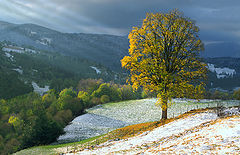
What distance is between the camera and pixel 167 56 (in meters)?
26.4

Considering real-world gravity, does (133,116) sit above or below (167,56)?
below

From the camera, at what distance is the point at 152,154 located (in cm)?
1371

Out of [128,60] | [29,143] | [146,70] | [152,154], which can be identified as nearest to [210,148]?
[152,154]

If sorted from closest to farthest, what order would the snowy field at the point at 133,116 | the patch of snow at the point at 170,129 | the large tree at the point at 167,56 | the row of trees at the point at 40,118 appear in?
the patch of snow at the point at 170,129 → the large tree at the point at 167,56 → the row of trees at the point at 40,118 → the snowy field at the point at 133,116

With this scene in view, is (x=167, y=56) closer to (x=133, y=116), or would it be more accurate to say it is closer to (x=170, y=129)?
(x=170, y=129)

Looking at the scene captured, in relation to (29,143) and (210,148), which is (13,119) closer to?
(29,143)

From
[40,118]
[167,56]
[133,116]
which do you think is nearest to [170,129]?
[167,56]

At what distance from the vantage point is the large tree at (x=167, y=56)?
2516 cm

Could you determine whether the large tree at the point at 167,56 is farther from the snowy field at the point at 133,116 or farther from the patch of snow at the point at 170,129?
the snowy field at the point at 133,116

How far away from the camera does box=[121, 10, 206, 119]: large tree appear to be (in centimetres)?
2516

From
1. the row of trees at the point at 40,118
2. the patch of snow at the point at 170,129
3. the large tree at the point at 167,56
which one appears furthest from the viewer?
the row of trees at the point at 40,118

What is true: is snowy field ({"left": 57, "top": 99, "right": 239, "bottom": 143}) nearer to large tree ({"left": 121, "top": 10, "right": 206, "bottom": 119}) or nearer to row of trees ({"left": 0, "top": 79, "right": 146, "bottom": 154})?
row of trees ({"left": 0, "top": 79, "right": 146, "bottom": 154})

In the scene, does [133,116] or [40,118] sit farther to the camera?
[133,116]

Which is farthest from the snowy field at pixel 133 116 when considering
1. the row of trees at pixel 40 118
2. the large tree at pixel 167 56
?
the large tree at pixel 167 56
